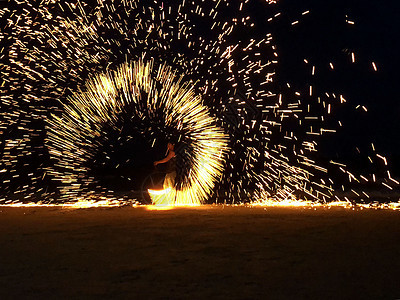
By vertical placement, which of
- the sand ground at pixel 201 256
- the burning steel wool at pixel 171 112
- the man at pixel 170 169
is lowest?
the sand ground at pixel 201 256

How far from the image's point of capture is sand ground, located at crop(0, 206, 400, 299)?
17.4 ft

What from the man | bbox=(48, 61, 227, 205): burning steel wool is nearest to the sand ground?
the man

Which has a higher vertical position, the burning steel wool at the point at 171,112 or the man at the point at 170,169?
the burning steel wool at the point at 171,112

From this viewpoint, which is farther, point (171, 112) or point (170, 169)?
point (171, 112)

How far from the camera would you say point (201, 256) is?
23.3 ft

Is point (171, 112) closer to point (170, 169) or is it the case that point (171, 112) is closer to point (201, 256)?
point (170, 169)

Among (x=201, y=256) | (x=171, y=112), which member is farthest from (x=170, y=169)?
(x=201, y=256)

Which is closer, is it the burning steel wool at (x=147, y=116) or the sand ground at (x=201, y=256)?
the sand ground at (x=201, y=256)

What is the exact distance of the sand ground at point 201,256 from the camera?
5312 mm

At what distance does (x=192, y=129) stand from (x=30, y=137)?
356 inches

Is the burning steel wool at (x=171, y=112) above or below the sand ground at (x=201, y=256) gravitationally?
above

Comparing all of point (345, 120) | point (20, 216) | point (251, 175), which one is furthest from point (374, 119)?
point (20, 216)

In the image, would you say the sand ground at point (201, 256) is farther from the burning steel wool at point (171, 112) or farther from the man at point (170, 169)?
the burning steel wool at point (171, 112)

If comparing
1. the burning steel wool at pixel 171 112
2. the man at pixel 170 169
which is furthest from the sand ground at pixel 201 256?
the burning steel wool at pixel 171 112
